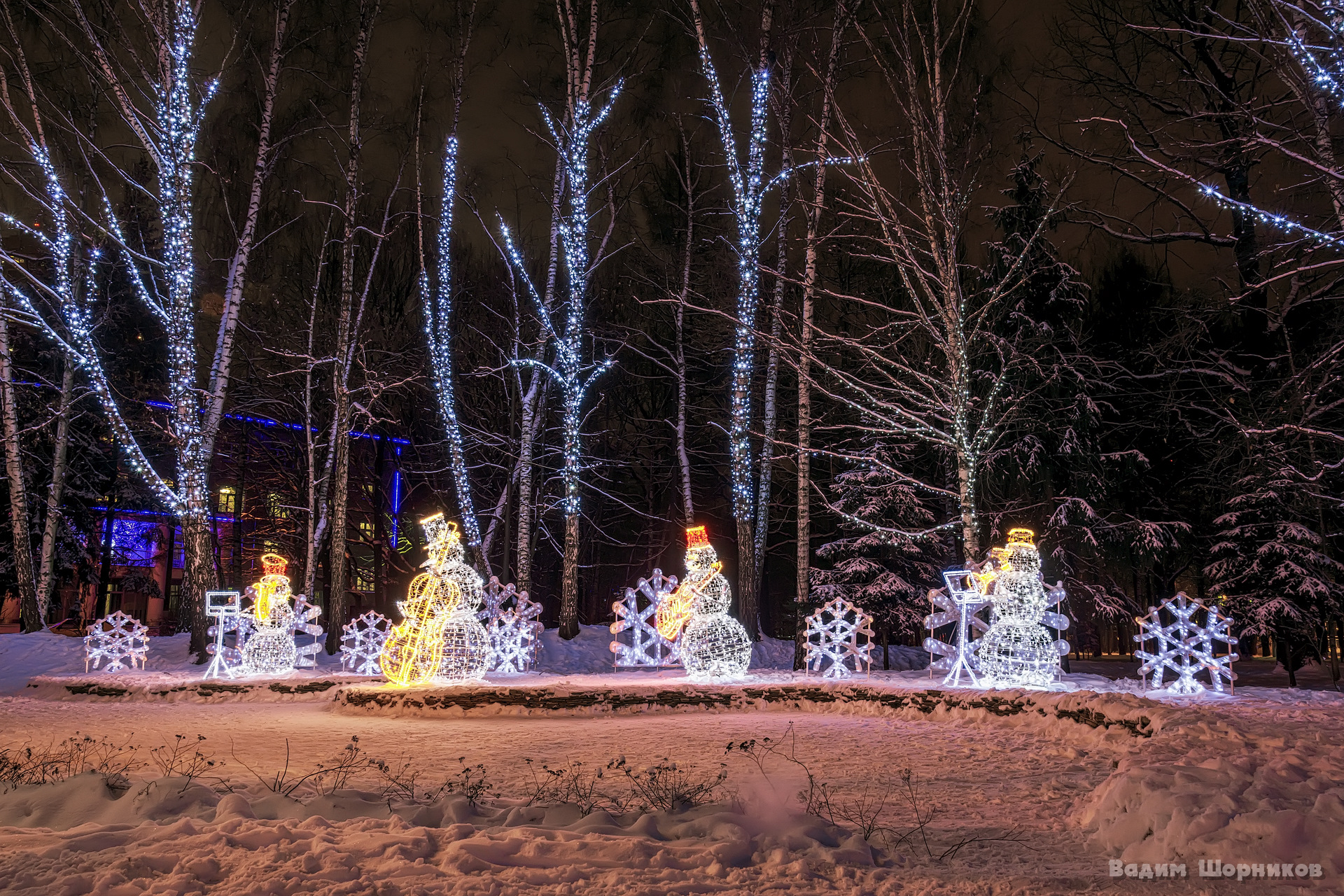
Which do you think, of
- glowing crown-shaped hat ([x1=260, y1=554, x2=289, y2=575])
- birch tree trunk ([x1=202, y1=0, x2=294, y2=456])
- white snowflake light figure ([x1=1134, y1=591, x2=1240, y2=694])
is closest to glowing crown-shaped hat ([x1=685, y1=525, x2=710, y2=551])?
white snowflake light figure ([x1=1134, y1=591, x2=1240, y2=694])

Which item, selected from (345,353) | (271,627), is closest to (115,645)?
(271,627)

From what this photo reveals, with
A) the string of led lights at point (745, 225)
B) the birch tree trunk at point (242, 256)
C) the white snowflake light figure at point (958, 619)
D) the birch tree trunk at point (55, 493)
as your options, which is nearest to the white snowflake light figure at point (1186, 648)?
the white snowflake light figure at point (958, 619)

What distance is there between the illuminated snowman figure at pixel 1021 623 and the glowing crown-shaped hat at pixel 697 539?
4.02 m

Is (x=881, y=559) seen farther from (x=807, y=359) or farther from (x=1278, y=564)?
(x=1278, y=564)

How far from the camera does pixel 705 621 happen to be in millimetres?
12188

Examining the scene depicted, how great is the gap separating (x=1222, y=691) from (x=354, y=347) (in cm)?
1755

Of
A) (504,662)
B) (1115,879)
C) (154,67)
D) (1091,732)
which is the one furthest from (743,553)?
(154,67)

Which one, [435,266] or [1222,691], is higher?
[435,266]

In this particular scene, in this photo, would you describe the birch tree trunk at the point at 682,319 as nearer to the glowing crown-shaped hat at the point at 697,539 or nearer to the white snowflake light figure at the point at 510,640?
the white snowflake light figure at the point at 510,640

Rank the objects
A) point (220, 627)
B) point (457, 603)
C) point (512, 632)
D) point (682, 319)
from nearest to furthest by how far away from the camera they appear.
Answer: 1. point (457, 603)
2. point (220, 627)
3. point (512, 632)
4. point (682, 319)

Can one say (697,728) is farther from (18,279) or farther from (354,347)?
(18,279)

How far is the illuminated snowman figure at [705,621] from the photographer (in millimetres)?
11938

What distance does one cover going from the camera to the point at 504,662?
14375 millimetres

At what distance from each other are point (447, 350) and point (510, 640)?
7419 mm
